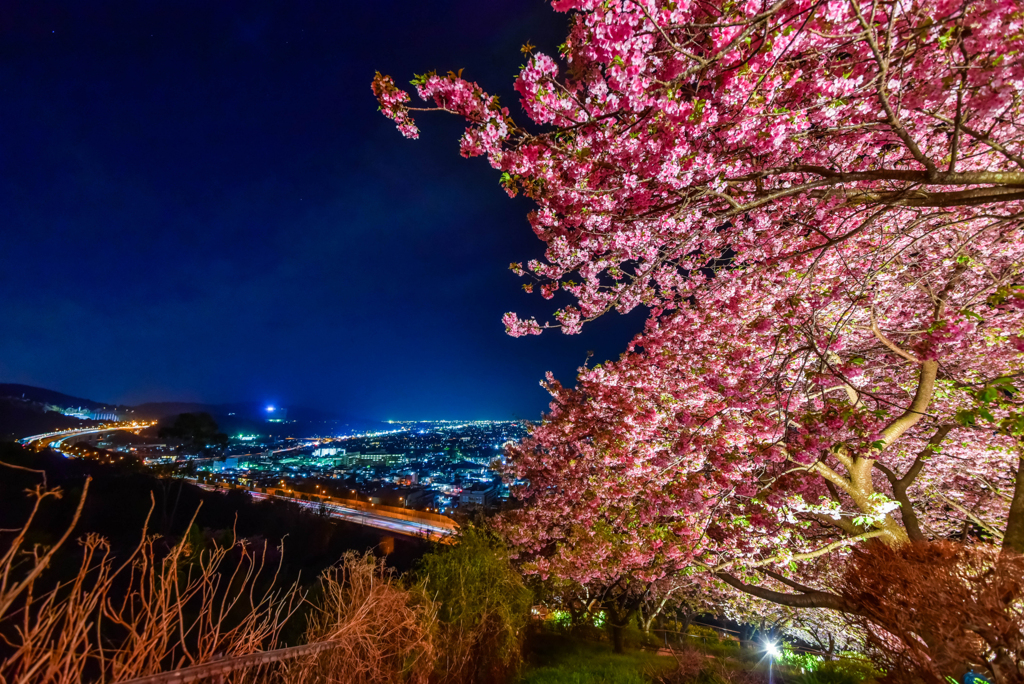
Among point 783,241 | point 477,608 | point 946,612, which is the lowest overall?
point 477,608

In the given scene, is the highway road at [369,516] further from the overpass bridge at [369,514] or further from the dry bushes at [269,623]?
the dry bushes at [269,623]

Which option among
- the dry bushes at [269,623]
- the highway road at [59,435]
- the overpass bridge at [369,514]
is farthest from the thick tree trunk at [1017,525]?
the highway road at [59,435]

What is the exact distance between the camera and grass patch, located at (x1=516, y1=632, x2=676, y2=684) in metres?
8.02

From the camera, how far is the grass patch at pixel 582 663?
26.3 ft

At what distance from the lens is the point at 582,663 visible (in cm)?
959

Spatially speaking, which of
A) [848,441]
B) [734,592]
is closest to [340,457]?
[734,592]

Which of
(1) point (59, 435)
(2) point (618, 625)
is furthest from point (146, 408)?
(2) point (618, 625)

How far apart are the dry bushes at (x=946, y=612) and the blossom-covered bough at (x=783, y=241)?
0.91 m

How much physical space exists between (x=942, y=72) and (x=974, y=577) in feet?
13.4

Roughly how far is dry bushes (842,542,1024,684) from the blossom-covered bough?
91 centimetres

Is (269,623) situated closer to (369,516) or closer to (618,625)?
(618,625)

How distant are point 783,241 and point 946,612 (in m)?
4.25

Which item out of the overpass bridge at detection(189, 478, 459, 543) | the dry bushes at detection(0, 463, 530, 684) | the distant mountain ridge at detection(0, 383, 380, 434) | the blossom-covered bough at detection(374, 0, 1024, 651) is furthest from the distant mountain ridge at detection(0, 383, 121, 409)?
the blossom-covered bough at detection(374, 0, 1024, 651)

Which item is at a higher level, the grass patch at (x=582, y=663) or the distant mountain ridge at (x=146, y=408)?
the distant mountain ridge at (x=146, y=408)
